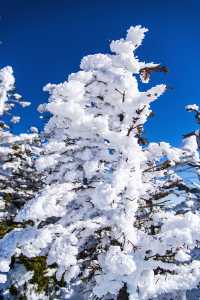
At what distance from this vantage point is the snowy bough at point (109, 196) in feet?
32.3

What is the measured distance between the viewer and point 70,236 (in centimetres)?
1013

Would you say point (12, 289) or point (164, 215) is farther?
point (12, 289)

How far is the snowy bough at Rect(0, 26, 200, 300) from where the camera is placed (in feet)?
32.3

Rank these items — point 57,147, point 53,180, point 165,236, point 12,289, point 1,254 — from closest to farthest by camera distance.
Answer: point 1,254 → point 165,236 → point 57,147 → point 53,180 → point 12,289

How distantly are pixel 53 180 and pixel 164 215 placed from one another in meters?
3.61

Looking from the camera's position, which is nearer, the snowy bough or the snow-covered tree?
the snowy bough

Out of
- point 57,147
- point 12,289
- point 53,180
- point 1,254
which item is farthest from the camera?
point 12,289

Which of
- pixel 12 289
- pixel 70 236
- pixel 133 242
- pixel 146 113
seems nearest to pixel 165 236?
pixel 133 242

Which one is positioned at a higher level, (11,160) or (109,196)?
(11,160)

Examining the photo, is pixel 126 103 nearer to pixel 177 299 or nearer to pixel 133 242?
pixel 133 242

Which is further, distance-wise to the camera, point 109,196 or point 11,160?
point 11,160

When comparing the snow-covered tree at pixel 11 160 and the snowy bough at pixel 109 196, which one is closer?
the snowy bough at pixel 109 196

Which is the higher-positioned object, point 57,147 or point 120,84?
point 120,84

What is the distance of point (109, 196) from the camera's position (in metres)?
9.75
